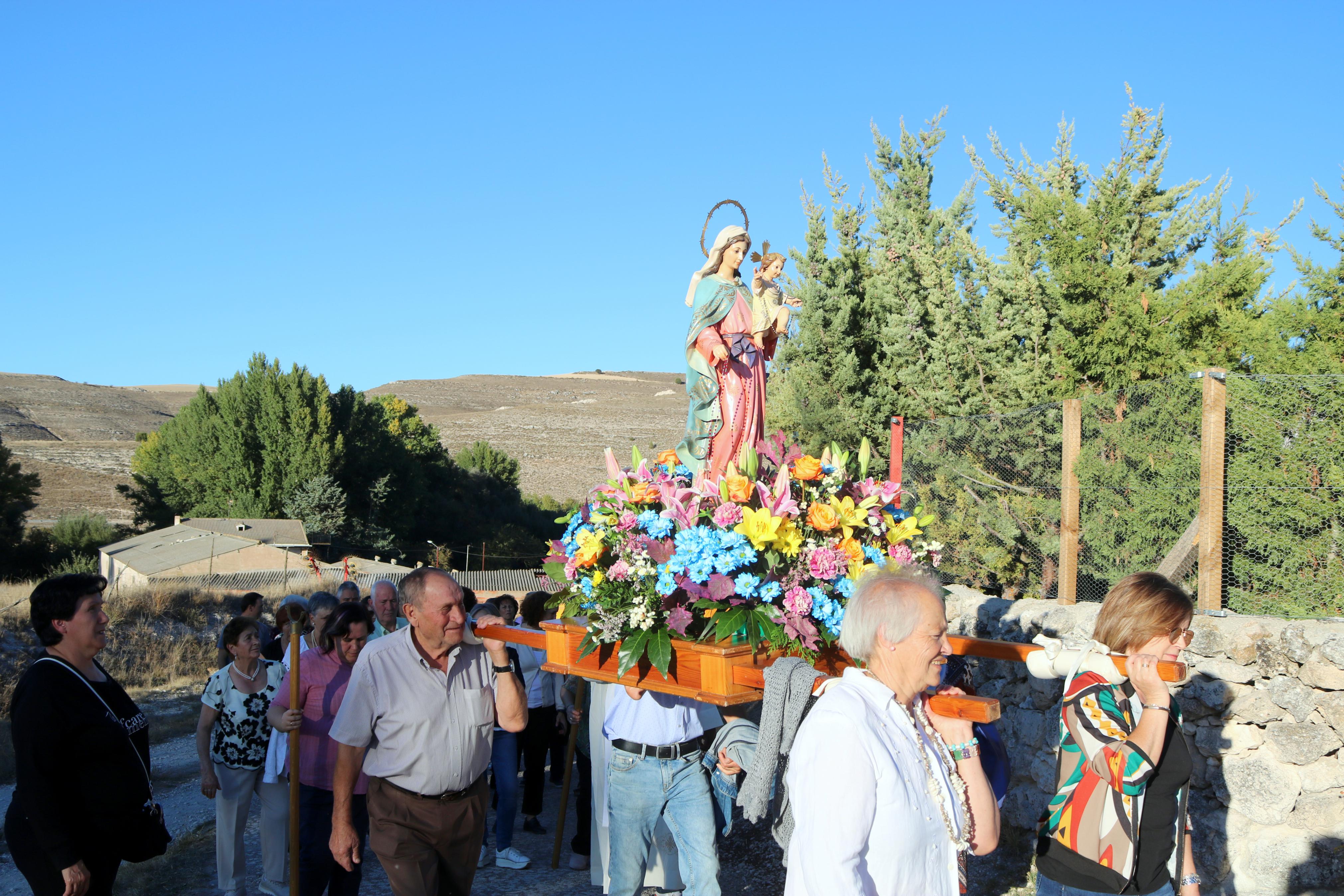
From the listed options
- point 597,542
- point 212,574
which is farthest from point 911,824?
point 212,574

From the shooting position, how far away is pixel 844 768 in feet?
7.20

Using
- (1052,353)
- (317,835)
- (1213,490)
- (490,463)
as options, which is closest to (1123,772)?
(1213,490)

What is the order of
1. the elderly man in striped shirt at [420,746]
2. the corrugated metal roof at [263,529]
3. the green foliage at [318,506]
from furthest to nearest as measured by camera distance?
the green foliage at [318,506] → the corrugated metal roof at [263,529] → the elderly man in striped shirt at [420,746]

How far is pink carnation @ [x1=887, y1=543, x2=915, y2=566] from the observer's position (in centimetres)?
376

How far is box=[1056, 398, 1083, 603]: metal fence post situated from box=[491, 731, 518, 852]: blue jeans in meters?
3.88

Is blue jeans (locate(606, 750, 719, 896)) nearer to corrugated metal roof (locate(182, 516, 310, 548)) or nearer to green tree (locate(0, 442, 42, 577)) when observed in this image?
corrugated metal roof (locate(182, 516, 310, 548))

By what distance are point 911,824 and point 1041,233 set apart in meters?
8.75

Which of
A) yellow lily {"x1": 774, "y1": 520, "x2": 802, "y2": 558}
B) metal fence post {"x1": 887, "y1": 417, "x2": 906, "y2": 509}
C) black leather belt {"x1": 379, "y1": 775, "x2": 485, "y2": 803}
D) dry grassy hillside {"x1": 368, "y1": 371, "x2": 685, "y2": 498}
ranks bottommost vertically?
black leather belt {"x1": 379, "y1": 775, "x2": 485, "y2": 803}

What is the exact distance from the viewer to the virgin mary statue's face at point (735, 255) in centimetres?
513

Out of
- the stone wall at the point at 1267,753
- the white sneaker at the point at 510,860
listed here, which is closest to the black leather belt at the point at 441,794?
the white sneaker at the point at 510,860

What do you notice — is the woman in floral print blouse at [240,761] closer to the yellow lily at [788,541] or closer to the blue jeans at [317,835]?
the blue jeans at [317,835]

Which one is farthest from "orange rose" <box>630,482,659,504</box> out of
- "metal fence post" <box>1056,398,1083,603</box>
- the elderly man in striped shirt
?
"metal fence post" <box>1056,398,1083,603</box>

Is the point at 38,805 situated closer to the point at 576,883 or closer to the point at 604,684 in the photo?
the point at 604,684

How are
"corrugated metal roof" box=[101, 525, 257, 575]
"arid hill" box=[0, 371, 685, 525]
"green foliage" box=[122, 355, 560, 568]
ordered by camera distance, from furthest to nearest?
"arid hill" box=[0, 371, 685, 525] < "green foliage" box=[122, 355, 560, 568] < "corrugated metal roof" box=[101, 525, 257, 575]
